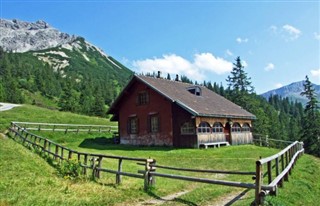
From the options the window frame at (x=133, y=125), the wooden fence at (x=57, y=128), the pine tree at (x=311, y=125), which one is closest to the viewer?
the window frame at (x=133, y=125)

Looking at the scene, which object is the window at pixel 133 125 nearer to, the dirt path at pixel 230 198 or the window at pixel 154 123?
the window at pixel 154 123

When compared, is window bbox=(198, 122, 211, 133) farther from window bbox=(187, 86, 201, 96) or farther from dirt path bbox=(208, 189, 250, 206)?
dirt path bbox=(208, 189, 250, 206)

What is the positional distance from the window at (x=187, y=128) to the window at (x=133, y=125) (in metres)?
6.04

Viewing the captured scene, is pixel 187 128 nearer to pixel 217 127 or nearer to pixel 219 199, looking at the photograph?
pixel 217 127

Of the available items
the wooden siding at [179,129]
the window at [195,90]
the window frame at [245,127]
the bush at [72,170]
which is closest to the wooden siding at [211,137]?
the wooden siding at [179,129]

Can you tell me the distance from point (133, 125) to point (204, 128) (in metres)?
8.47

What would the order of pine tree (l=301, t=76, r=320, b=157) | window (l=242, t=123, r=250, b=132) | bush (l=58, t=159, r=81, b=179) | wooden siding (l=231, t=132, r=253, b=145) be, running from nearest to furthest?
bush (l=58, t=159, r=81, b=179), wooden siding (l=231, t=132, r=253, b=145), window (l=242, t=123, r=250, b=132), pine tree (l=301, t=76, r=320, b=157)

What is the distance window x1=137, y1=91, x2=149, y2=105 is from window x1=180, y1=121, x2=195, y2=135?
16.7 ft

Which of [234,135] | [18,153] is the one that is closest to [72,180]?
[18,153]

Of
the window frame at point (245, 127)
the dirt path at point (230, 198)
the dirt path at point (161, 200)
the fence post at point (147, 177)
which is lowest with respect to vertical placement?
the dirt path at point (230, 198)

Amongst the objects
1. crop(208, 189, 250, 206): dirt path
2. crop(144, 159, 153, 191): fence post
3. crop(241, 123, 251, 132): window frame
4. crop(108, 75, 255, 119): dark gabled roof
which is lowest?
crop(208, 189, 250, 206): dirt path

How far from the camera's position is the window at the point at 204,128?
94.8 feet

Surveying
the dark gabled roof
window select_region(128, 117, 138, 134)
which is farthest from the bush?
window select_region(128, 117, 138, 134)

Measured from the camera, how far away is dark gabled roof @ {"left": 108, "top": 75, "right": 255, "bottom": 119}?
28931 mm
